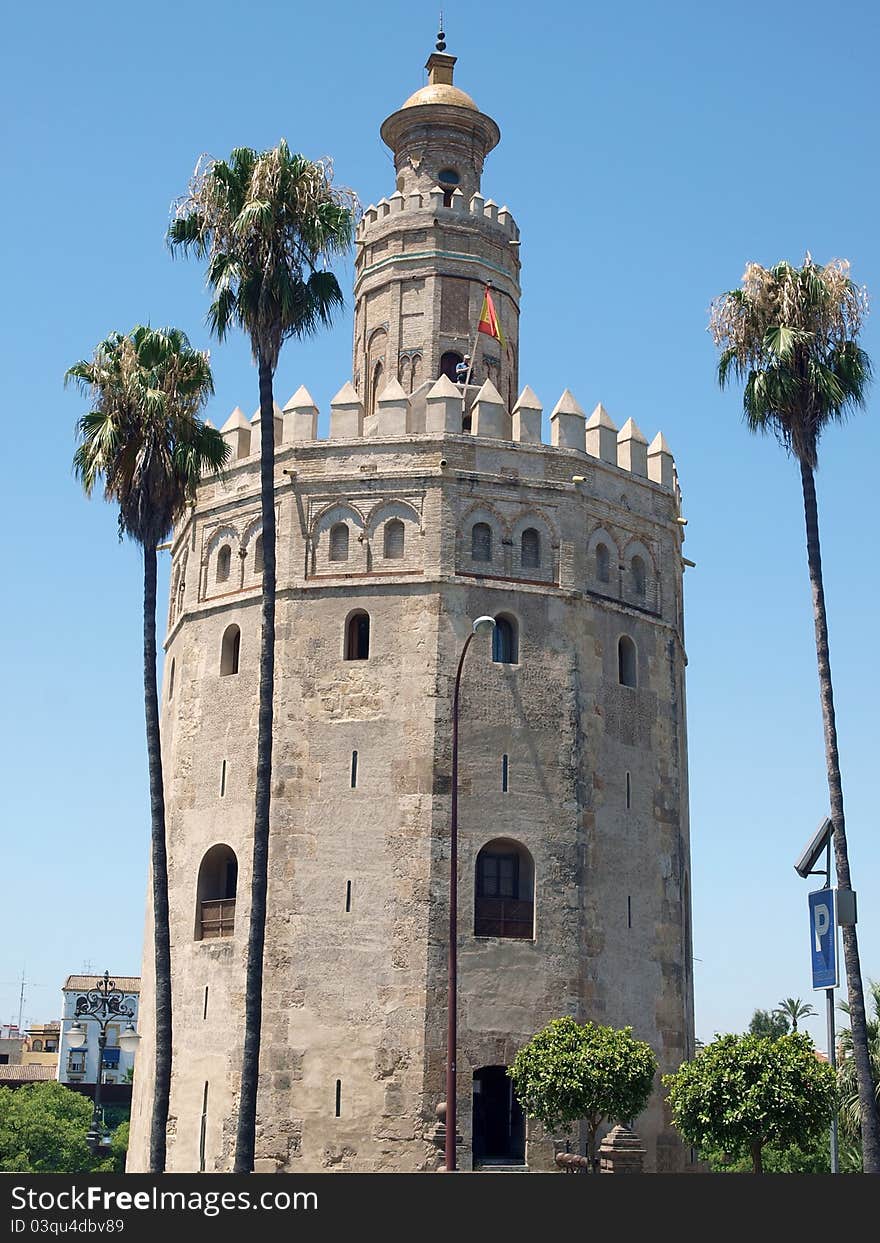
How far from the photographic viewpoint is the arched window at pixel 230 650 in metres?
37.6

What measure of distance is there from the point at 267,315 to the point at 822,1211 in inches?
764

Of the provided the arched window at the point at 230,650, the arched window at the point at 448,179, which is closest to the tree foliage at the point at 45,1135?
the arched window at the point at 230,650

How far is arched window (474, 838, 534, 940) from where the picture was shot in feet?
113

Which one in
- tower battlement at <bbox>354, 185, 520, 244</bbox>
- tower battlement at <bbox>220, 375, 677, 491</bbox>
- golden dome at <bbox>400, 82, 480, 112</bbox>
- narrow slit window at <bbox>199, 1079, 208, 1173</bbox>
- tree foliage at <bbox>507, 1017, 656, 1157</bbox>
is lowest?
narrow slit window at <bbox>199, 1079, 208, 1173</bbox>

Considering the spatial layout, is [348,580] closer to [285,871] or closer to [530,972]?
[285,871]

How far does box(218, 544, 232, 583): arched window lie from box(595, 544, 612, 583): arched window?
29.6ft

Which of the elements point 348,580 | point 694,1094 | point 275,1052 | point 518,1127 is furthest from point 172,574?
point 694,1094

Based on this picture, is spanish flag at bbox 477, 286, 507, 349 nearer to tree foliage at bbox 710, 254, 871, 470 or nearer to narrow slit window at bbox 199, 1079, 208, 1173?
tree foliage at bbox 710, 254, 871, 470

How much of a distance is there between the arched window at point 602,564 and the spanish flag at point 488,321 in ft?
23.2

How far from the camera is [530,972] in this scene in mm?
34188

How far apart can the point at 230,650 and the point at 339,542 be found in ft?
13.0

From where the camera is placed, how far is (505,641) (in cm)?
3625

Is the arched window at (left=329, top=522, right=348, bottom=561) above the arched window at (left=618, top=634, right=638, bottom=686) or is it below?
above

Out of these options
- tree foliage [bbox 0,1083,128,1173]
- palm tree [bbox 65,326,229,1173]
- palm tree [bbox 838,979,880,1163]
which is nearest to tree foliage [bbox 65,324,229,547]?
palm tree [bbox 65,326,229,1173]
